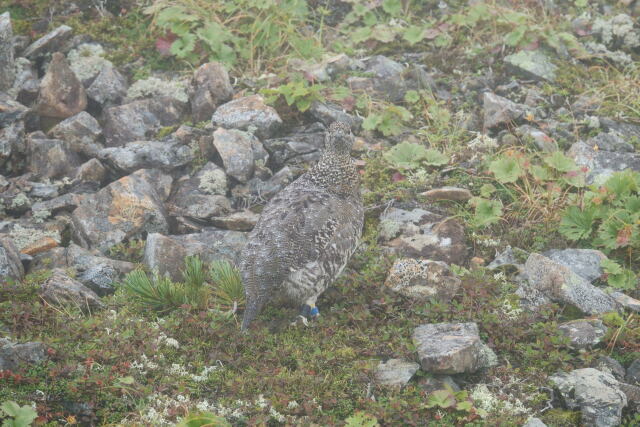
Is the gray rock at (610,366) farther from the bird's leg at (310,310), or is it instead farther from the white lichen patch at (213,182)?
the white lichen patch at (213,182)

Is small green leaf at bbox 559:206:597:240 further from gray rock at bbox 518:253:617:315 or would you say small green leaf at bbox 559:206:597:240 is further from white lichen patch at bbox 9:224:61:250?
white lichen patch at bbox 9:224:61:250

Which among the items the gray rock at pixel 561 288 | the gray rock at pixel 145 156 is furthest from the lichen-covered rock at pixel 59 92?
the gray rock at pixel 561 288

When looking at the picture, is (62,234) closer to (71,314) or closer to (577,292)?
(71,314)

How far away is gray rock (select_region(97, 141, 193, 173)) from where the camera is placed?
8234mm

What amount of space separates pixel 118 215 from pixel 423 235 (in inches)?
127

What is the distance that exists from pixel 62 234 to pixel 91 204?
428 millimetres

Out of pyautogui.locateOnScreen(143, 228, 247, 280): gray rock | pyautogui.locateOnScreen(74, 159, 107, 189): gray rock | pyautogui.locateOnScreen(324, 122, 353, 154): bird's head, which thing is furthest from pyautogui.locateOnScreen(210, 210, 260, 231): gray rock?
pyautogui.locateOnScreen(74, 159, 107, 189): gray rock

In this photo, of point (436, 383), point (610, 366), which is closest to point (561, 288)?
point (610, 366)

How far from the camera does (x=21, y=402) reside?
Result: 16.1ft

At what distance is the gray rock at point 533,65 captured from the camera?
989cm

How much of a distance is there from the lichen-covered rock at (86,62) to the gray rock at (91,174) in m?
1.77

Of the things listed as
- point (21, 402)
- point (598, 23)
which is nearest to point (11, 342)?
point (21, 402)

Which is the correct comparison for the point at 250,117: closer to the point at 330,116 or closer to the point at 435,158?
the point at 330,116

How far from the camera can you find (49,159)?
323 inches
